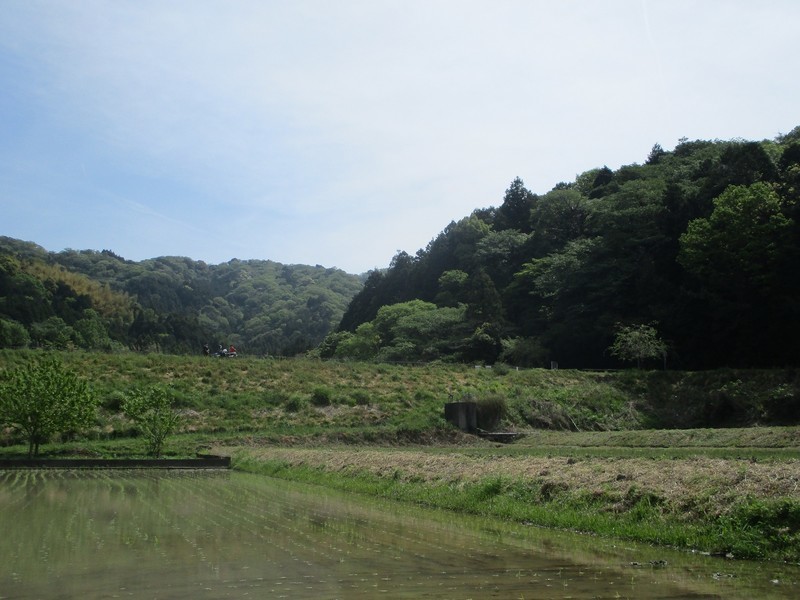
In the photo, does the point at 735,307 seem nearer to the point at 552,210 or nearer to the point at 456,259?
the point at 552,210

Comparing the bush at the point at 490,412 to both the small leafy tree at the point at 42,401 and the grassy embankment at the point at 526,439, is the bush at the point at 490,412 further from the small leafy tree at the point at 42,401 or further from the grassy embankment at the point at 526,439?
the small leafy tree at the point at 42,401

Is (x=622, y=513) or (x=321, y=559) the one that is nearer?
(x=321, y=559)

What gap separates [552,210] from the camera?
3214 inches

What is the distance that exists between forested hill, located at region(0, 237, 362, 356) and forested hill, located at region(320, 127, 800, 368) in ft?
82.3

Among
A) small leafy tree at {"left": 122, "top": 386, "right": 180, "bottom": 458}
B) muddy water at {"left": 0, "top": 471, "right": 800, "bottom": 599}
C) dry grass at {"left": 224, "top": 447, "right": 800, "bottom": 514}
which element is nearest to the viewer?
muddy water at {"left": 0, "top": 471, "right": 800, "bottom": 599}

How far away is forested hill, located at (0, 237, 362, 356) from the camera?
83.1 metres

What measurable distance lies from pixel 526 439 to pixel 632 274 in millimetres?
29592

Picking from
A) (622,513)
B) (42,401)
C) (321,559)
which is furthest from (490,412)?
(321,559)

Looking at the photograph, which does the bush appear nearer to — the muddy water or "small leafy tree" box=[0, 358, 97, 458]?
"small leafy tree" box=[0, 358, 97, 458]

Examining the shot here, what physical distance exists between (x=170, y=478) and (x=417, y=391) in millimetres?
24654

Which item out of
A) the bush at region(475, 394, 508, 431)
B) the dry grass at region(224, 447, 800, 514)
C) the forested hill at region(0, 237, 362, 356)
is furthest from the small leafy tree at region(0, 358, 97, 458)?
the forested hill at region(0, 237, 362, 356)

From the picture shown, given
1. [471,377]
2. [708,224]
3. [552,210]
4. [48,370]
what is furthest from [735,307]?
[48,370]

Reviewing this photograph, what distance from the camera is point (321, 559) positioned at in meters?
9.09

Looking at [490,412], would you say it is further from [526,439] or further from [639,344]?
[639,344]
